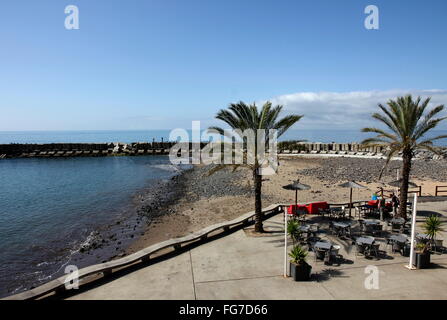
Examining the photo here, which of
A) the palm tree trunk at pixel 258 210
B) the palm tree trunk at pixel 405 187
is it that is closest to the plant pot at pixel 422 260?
the palm tree trunk at pixel 405 187

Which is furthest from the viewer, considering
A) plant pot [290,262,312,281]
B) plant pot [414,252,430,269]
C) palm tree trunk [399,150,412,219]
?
palm tree trunk [399,150,412,219]

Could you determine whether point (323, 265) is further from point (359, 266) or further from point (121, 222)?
point (121, 222)

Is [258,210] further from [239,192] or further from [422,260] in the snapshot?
[239,192]

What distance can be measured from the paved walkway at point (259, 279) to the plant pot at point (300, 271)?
0.20 meters

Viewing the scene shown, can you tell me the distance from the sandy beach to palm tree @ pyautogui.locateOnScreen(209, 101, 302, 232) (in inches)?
128

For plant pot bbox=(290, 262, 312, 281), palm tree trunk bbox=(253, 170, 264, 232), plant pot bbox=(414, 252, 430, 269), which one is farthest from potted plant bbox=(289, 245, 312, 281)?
palm tree trunk bbox=(253, 170, 264, 232)

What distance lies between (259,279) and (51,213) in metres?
21.5

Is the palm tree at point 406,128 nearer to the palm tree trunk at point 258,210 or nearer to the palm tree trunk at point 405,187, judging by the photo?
the palm tree trunk at point 405,187

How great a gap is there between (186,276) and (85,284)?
3106mm

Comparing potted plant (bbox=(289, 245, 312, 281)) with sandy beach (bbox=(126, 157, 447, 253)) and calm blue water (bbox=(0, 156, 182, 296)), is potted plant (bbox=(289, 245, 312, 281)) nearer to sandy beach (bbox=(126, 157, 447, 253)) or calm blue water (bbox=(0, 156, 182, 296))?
sandy beach (bbox=(126, 157, 447, 253))

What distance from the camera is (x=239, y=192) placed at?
28.3 metres

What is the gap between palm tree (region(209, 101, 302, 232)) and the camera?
13.6 meters

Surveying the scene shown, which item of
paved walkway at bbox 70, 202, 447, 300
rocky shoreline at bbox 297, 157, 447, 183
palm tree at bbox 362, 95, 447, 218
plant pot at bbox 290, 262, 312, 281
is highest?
palm tree at bbox 362, 95, 447, 218

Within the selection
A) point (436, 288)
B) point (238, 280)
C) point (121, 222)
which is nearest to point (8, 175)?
point (121, 222)
